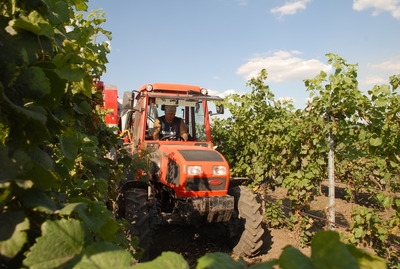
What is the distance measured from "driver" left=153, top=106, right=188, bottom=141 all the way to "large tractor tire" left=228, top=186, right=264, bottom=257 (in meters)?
1.47

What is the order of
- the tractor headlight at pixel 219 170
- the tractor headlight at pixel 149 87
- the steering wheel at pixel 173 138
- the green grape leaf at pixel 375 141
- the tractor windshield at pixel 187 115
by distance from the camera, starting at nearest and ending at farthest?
the green grape leaf at pixel 375 141 < the tractor headlight at pixel 219 170 < the tractor headlight at pixel 149 87 < the tractor windshield at pixel 187 115 < the steering wheel at pixel 173 138

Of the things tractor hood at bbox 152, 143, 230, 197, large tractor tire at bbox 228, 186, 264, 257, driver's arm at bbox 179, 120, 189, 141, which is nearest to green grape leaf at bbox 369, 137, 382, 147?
large tractor tire at bbox 228, 186, 264, 257

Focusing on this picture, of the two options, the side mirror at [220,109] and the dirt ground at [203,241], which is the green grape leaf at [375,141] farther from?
the side mirror at [220,109]

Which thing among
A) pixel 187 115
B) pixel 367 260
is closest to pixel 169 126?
pixel 187 115

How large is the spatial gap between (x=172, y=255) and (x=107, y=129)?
3033 mm

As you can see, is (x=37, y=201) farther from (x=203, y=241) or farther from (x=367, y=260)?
(x=203, y=241)

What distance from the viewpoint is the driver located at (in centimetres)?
509

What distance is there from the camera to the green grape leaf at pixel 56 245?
56 cm

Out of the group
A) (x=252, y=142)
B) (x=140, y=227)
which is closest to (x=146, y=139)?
(x=140, y=227)

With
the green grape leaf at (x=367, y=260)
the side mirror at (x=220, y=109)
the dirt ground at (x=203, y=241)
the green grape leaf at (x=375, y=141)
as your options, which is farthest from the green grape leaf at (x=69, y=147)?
the side mirror at (x=220, y=109)

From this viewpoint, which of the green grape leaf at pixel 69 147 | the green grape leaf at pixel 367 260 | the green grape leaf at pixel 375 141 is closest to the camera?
the green grape leaf at pixel 367 260

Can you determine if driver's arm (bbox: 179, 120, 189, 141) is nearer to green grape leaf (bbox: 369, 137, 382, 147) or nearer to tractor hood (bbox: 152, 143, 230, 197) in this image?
tractor hood (bbox: 152, 143, 230, 197)

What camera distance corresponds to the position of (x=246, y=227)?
4.40m

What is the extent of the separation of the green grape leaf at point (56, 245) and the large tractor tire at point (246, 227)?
397cm
